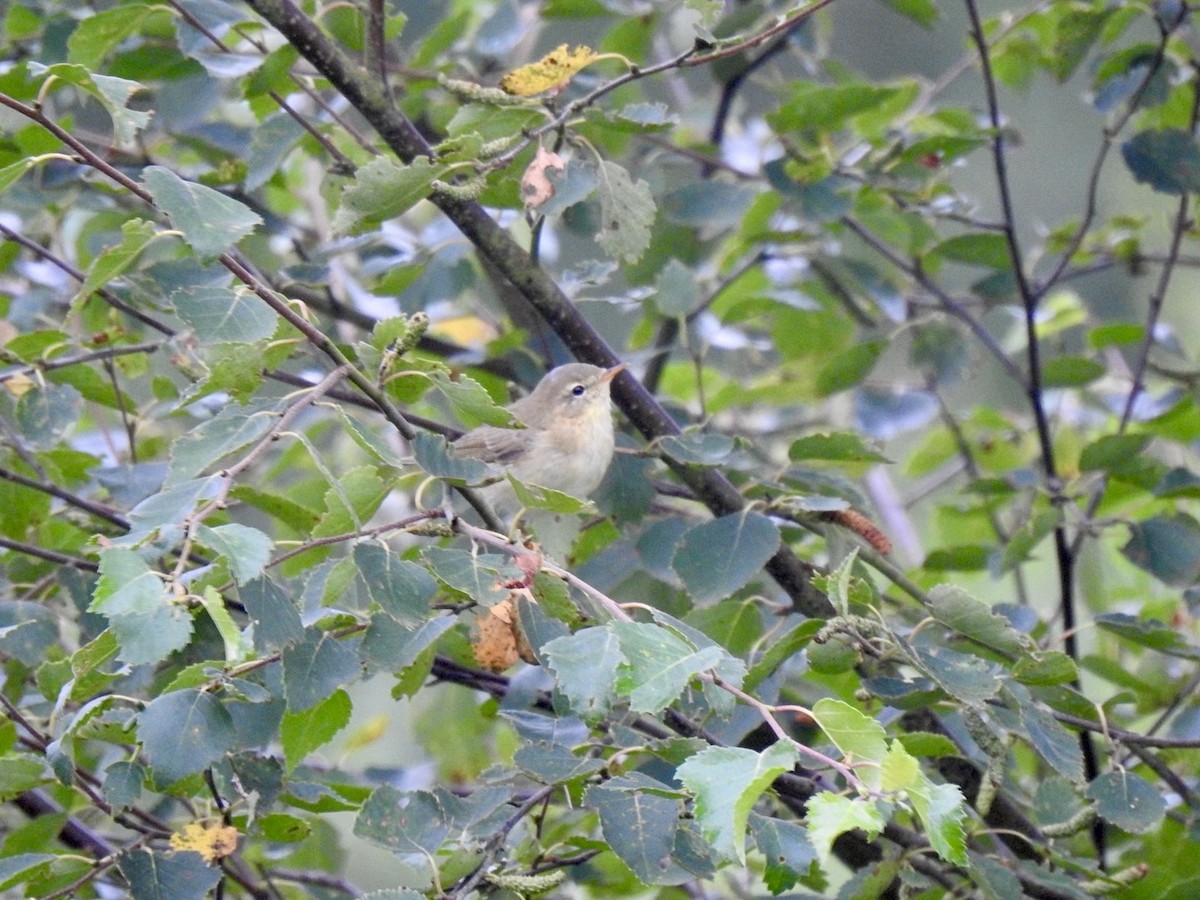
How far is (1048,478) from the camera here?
2.67 meters

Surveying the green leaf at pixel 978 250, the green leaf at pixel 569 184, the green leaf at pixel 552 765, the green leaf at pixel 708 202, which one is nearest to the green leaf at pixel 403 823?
the green leaf at pixel 552 765

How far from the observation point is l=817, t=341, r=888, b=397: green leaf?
280 centimetres

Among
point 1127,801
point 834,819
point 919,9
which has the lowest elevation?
point 1127,801

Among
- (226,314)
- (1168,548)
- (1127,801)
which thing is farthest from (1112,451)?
(226,314)

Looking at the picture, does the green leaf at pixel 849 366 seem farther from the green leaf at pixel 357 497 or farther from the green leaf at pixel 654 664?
the green leaf at pixel 654 664

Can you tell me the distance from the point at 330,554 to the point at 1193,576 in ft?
5.41

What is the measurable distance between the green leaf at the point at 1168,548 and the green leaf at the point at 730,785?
1.64 m

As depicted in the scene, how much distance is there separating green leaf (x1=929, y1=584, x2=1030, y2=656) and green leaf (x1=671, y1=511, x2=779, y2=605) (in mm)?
367

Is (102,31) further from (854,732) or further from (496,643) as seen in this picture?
(854,732)

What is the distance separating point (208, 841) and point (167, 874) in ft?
0.23

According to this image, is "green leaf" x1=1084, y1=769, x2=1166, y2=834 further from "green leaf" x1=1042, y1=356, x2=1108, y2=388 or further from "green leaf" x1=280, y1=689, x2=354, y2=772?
"green leaf" x1=1042, y1=356, x2=1108, y2=388

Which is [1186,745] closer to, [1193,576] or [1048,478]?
[1193,576]

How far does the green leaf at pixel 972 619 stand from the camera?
167 cm

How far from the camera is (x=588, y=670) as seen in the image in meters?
1.25
